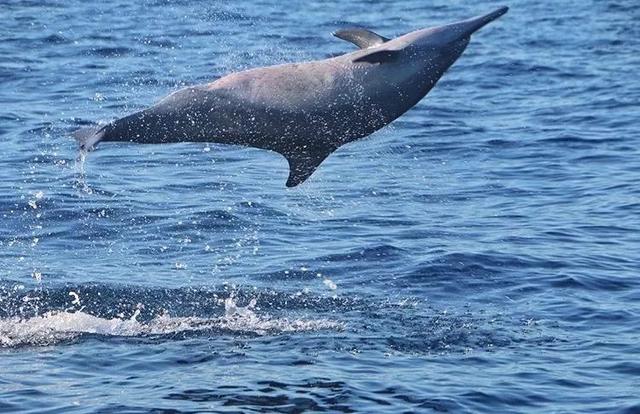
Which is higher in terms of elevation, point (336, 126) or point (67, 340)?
point (336, 126)

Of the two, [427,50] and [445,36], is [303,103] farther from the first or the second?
[445,36]

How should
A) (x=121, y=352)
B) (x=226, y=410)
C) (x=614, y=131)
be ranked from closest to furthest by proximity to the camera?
(x=226, y=410)
(x=121, y=352)
(x=614, y=131)

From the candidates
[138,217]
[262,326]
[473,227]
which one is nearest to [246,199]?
[138,217]

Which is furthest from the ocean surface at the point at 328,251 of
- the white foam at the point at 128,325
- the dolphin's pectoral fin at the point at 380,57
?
the dolphin's pectoral fin at the point at 380,57

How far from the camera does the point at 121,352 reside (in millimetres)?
12922

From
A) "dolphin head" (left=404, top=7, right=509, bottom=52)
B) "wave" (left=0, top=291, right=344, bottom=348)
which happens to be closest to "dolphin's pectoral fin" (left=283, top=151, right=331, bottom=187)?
"dolphin head" (left=404, top=7, right=509, bottom=52)

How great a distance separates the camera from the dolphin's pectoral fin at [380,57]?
11844mm

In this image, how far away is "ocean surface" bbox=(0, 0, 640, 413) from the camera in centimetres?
1227

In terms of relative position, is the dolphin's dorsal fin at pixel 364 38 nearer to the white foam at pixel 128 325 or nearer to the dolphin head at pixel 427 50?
the dolphin head at pixel 427 50

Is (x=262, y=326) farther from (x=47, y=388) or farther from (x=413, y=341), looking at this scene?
(x=47, y=388)

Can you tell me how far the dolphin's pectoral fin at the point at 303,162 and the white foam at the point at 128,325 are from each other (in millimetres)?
1983

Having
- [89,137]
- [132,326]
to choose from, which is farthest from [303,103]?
[132,326]

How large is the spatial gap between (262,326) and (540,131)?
10469 millimetres

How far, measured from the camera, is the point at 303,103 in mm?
11922
